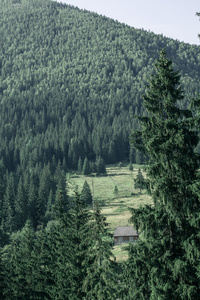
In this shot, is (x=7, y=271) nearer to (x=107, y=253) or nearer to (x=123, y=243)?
(x=107, y=253)

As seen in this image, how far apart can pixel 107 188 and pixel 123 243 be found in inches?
1946

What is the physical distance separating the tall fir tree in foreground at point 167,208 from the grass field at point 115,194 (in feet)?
157

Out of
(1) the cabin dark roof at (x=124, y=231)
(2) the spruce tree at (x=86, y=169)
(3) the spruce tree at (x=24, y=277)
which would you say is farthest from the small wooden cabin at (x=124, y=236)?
(2) the spruce tree at (x=86, y=169)

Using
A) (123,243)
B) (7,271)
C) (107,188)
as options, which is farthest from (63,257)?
(107,188)

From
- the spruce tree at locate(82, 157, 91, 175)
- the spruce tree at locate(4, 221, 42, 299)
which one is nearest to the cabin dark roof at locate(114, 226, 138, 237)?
the spruce tree at locate(4, 221, 42, 299)

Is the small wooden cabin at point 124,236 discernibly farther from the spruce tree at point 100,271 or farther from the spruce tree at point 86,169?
the spruce tree at point 86,169

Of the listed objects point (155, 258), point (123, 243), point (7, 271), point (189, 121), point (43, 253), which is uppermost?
point (189, 121)

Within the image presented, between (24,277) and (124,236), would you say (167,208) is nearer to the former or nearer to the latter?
(24,277)

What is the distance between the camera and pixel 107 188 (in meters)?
124

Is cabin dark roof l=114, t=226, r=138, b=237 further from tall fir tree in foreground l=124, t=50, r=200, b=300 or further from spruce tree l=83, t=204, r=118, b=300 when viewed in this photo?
tall fir tree in foreground l=124, t=50, r=200, b=300

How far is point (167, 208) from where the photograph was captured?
14.9 meters

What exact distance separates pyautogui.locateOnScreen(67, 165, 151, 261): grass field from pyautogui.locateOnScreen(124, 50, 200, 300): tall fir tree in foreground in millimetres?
47707

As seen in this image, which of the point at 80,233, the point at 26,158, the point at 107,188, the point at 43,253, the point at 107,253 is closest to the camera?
the point at 107,253

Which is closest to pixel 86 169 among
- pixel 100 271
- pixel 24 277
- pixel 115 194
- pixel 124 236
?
pixel 115 194
